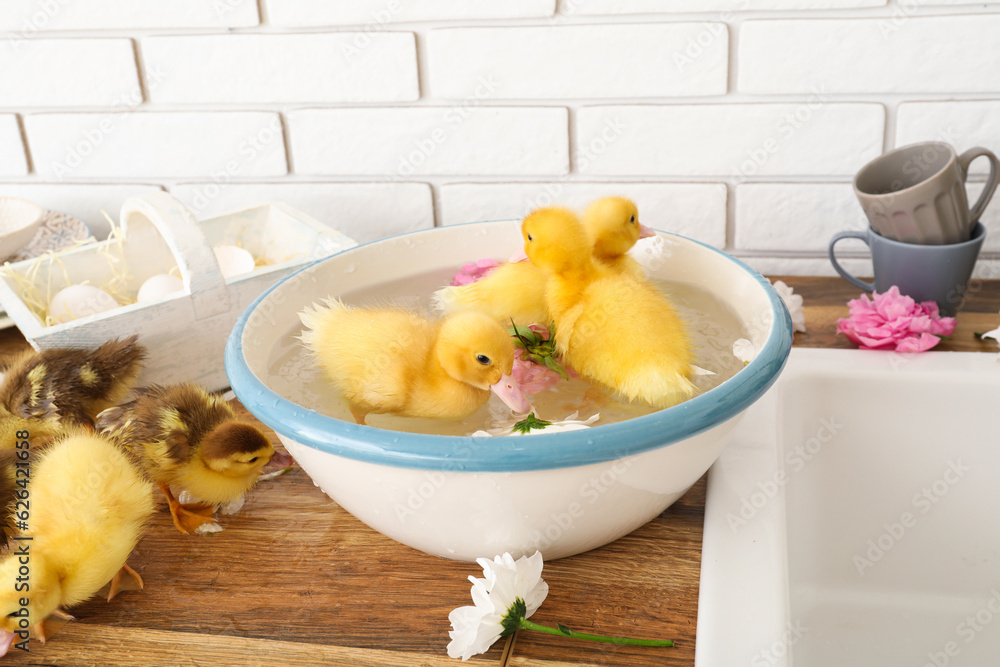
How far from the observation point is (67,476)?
0.56 metres

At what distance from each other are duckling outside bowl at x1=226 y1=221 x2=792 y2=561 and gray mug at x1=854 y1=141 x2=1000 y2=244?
0.97ft

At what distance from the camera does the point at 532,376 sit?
0.68 m

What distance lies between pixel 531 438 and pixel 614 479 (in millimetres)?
72

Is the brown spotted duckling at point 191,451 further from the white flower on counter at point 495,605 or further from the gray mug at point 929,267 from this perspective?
the gray mug at point 929,267

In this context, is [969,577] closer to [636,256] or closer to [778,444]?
[778,444]

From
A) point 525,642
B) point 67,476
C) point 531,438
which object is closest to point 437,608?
point 525,642

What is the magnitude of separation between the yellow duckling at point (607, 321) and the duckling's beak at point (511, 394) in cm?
8

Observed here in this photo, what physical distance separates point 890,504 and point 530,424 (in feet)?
1.69

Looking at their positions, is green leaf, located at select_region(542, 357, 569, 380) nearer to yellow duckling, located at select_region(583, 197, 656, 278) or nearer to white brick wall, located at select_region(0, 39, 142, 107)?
yellow duckling, located at select_region(583, 197, 656, 278)

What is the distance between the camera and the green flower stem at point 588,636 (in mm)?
522

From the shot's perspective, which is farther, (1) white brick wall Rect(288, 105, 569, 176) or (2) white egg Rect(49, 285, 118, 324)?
(1) white brick wall Rect(288, 105, 569, 176)

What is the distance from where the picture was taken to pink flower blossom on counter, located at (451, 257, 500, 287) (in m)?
0.83

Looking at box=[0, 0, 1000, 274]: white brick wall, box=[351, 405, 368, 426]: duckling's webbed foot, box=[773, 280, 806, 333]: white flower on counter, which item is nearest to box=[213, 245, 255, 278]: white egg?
box=[0, 0, 1000, 274]: white brick wall

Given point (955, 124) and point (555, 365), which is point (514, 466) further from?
point (955, 124)
